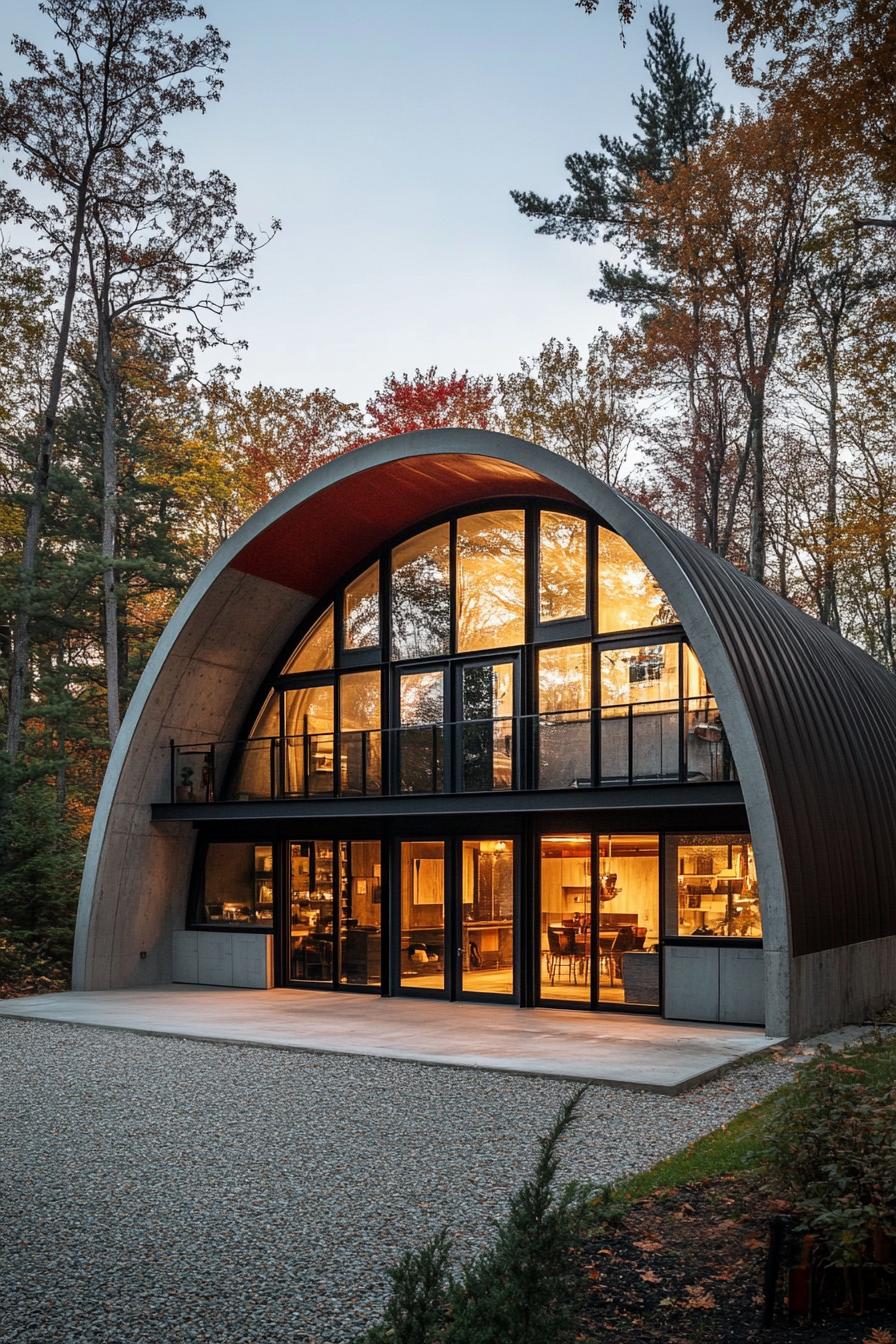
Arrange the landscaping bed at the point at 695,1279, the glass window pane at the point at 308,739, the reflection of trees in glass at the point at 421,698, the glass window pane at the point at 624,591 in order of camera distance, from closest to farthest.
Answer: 1. the landscaping bed at the point at 695,1279
2. the glass window pane at the point at 624,591
3. the reflection of trees in glass at the point at 421,698
4. the glass window pane at the point at 308,739

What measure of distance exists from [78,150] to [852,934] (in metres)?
18.9

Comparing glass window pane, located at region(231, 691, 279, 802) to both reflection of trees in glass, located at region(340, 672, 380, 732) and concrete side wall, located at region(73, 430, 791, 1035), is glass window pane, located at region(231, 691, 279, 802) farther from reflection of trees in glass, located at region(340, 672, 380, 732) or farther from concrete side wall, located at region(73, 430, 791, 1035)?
reflection of trees in glass, located at region(340, 672, 380, 732)

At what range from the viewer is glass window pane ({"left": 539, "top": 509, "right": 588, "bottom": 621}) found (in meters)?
16.4

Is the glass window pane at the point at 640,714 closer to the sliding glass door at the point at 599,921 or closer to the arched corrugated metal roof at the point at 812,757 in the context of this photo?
the sliding glass door at the point at 599,921

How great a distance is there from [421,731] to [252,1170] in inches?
389

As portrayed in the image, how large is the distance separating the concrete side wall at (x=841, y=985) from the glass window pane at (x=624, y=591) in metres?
4.62

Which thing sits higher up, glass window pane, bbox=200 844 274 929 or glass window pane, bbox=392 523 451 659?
glass window pane, bbox=392 523 451 659

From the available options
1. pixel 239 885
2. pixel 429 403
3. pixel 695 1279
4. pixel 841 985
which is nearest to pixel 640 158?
pixel 429 403

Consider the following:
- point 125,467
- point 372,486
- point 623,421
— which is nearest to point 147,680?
point 372,486

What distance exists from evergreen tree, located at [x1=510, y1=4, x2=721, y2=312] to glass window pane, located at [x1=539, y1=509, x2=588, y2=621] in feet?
44.0

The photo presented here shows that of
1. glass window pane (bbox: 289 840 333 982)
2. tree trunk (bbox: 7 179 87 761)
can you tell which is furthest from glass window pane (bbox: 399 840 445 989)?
tree trunk (bbox: 7 179 87 761)

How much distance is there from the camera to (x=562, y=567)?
16.6 m

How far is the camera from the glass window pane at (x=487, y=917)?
1616 centimetres

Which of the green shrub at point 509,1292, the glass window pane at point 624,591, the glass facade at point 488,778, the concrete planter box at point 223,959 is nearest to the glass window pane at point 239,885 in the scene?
the glass facade at point 488,778
